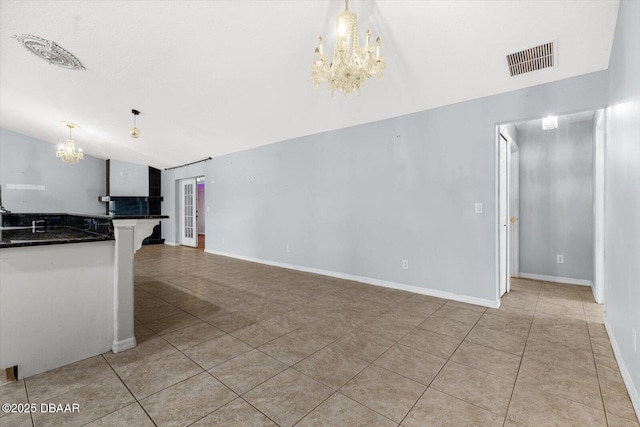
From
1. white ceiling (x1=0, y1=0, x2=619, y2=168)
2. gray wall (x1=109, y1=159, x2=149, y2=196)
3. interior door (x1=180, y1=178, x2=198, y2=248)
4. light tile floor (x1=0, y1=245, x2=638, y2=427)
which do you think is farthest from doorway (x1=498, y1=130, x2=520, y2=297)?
gray wall (x1=109, y1=159, x2=149, y2=196)

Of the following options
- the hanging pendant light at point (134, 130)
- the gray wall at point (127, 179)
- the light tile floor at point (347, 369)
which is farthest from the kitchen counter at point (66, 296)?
the gray wall at point (127, 179)

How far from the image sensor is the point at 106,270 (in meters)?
2.27

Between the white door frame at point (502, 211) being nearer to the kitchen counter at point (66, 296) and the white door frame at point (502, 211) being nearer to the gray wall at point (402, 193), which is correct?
the gray wall at point (402, 193)

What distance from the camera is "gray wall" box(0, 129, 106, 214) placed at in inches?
312

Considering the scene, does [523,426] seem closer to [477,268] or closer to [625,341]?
[625,341]

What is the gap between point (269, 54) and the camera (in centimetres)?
314

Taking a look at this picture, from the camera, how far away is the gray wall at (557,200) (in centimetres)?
435

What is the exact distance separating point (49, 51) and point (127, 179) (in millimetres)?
6900

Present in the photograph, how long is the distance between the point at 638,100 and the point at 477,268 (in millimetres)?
2232

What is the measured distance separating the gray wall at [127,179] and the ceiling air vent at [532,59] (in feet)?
33.7

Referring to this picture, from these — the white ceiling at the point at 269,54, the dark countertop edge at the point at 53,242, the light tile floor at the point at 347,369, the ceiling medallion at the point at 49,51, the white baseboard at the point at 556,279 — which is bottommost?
the light tile floor at the point at 347,369

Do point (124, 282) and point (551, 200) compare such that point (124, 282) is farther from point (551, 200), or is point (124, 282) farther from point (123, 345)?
point (551, 200)

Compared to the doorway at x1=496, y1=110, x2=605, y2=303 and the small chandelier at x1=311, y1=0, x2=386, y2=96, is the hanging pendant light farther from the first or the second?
the doorway at x1=496, y1=110, x2=605, y2=303

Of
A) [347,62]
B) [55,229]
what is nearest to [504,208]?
[347,62]
